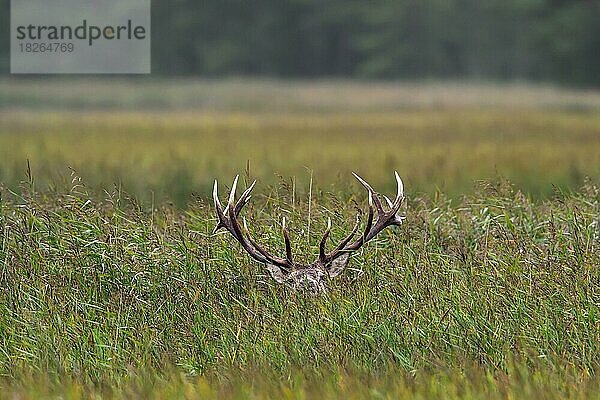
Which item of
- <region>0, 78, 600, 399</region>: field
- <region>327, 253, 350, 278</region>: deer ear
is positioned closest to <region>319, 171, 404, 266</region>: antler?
<region>327, 253, 350, 278</region>: deer ear

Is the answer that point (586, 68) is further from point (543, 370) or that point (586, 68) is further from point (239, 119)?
point (543, 370)

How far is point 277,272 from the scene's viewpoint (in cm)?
537

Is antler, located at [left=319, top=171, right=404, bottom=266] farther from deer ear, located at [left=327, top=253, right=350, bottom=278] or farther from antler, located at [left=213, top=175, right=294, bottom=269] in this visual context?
antler, located at [left=213, top=175, right=294, bottom=269]

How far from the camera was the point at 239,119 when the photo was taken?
1123 centimetres

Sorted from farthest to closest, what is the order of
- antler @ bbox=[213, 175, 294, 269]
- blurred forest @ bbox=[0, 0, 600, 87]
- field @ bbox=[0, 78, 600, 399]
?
blurred forest @ bbox=[0, 0, 600, 87]
antler @ bbox=[213, 175, 294, 269]
field @ bbox=[0, 78, 600, 399]

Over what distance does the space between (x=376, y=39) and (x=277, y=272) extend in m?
5.53

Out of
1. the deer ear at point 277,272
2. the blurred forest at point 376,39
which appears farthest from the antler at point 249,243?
the blurred forest at point 376,39

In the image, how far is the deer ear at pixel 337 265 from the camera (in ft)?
17.6

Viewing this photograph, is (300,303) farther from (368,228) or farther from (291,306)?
(368,228)

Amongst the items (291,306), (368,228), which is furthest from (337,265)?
(291,306)

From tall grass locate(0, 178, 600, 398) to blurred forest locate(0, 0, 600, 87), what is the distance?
12.9 feet

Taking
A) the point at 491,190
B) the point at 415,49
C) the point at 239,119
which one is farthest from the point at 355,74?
the point at 491,190

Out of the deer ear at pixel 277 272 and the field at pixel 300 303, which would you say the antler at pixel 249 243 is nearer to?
the deer ear at pixel 277 272

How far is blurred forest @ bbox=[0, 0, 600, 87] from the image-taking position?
10.4 meters
